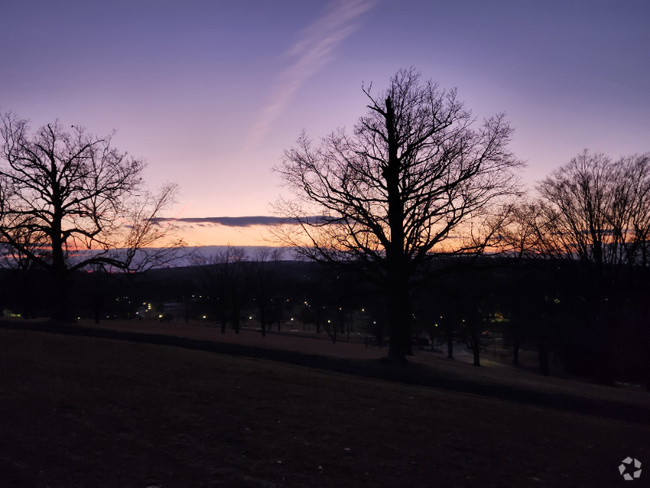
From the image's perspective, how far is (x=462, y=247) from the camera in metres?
16.2

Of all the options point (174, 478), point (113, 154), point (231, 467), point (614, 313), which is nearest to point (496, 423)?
point (231, 467)

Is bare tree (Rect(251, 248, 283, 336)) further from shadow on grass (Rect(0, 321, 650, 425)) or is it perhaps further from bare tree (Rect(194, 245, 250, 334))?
shadow on grass (Rect(0, 321, 650, 425))

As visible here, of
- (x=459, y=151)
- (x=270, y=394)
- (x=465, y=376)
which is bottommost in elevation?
(x=465, y=376)

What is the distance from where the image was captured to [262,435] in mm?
6023

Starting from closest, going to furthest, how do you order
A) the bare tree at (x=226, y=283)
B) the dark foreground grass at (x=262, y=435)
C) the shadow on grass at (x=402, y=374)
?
the dark foreground grass at (x=262, y=435), the shadow on grass at (x=402, y=374), the bare tree at (x=226, y=283)

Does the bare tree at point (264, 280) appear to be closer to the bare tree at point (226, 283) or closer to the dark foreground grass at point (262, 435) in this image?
the bare tree at point (226, 283)

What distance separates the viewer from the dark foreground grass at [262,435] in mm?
4719

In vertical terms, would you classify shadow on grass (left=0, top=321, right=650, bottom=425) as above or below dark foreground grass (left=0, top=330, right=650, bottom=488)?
below

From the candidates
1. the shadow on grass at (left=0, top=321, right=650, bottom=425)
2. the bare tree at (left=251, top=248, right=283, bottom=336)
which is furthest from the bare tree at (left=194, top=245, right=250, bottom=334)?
the shadow on grass at (left=0, top=321, right=650, bottom=425)

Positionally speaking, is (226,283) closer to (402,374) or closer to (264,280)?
(264,280)

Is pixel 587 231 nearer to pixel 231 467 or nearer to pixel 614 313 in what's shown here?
pixel 614 313

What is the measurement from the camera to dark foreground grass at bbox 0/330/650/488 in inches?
186

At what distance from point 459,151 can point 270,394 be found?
38.1 feet

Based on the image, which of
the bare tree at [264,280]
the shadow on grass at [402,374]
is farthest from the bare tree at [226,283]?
the shadow on grass at [402,374]
